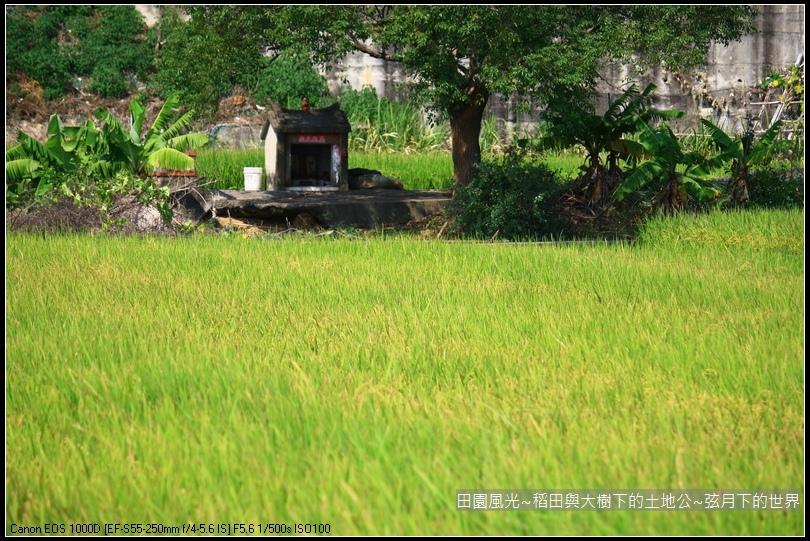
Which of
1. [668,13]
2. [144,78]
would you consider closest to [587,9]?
[668,13]

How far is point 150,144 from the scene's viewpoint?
11047mm

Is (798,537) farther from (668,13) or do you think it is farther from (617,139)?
(617,139)

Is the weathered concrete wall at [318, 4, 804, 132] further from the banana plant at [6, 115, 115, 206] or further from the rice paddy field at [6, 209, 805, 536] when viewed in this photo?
the rice paddy field at [6, 209, 805, 536]

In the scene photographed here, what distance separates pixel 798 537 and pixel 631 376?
1.63 meters

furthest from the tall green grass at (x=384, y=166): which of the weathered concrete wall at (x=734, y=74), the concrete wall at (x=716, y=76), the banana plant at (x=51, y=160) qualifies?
the weathered concrete wall at (x=734, y=74)

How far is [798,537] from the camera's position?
101 inches

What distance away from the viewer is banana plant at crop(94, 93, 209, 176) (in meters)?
10.5

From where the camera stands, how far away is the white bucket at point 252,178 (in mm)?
13883

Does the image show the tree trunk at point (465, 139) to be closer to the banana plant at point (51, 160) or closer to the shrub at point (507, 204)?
the shrub at point (507, 204)

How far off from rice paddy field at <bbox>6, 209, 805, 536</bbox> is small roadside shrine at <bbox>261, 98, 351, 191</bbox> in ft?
20.1

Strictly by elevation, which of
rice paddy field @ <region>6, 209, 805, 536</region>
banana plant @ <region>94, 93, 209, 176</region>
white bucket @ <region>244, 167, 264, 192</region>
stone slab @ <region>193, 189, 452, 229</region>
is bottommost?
rice paddy field @ <region>6, 209, 805, 536</region>

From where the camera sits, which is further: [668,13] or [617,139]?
[617,139]

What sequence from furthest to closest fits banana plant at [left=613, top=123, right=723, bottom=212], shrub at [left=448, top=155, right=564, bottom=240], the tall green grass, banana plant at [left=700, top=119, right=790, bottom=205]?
the tall green grass, banana plant at [left=700, top=119, right=790, bottom=205], banana plant at [left=613, top=123, right=723, bottom=212], shrub at [left=448, top=155, right=564, bottom=240]

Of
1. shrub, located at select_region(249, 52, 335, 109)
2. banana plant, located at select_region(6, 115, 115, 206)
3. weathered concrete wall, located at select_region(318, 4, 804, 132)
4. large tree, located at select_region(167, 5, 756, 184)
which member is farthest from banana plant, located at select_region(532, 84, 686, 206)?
shrub, located at select_region(249, 52, 335, 109)
